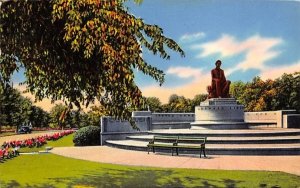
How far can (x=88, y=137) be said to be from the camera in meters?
16.1

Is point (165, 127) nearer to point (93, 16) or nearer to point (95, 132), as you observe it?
point (95, 132)

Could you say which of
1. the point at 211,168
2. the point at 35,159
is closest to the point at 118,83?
the point at 211,168

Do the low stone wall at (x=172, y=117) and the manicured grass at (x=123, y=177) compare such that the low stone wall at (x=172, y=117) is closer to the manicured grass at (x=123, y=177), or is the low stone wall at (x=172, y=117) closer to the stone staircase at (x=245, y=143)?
the stone staircase at (x=245, y=143)

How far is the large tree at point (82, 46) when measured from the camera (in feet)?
18.9

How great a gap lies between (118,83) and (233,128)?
1139cm

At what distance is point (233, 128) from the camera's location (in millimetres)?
16594

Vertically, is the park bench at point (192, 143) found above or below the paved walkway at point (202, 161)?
above

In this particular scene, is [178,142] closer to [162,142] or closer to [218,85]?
[162,142]

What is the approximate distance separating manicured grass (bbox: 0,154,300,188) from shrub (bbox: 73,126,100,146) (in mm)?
5587

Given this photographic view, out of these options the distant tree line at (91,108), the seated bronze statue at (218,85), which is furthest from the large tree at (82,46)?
the seated bronze statue at (218,85)

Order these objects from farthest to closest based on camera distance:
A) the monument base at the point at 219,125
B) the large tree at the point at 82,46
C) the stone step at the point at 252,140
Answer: the monument base at the point at 219,125 < the stone step at the point at 252,140 < the large tree at the point at 82,46

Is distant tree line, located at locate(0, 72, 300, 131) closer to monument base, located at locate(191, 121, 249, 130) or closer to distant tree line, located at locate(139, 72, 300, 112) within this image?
distant tree line, located at locate(139, 72, 300, 112)

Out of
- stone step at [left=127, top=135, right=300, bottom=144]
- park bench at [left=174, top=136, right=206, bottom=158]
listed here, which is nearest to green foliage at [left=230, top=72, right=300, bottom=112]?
stone step at [left=127, top=135, right=300, bottom=144]

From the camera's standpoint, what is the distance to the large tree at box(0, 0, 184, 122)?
5773 millimetres
